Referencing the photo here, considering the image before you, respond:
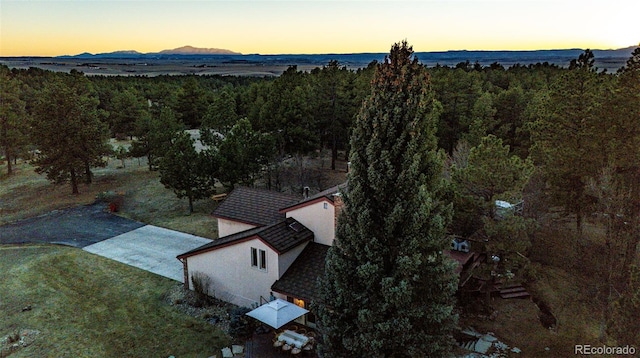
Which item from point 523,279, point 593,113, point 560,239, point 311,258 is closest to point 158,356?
point 311,258

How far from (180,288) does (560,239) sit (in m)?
19.5

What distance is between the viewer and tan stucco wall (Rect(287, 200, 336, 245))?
15.7 meters

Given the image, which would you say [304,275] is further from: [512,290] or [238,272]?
[512,290]

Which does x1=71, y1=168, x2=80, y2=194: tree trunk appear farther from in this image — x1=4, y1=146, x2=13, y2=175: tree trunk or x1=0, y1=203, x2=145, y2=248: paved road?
x1=4, y1=146, x2=13, y2=175: tree trunk

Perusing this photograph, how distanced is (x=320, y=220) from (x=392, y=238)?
640cm

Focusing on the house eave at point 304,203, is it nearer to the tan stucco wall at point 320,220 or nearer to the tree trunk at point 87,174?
the tan stucco wall at point 320,220

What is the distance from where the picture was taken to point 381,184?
9633 mm

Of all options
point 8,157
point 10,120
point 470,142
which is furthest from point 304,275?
point 8,157

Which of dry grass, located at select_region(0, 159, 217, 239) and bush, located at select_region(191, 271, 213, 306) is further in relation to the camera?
dry grass, located at select_region(0, 159, 217, 239)

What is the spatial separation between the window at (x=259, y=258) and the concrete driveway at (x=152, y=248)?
5084 mm

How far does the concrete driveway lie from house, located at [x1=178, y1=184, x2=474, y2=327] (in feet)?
9.97

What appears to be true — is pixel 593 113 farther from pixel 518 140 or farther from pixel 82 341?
pixel 82 341

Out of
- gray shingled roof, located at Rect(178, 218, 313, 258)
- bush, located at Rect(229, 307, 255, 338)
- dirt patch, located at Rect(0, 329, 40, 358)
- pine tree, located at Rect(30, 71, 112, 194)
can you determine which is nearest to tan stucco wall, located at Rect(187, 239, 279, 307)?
gray shingled roof, located at Rect(178, 218, 313, 258)

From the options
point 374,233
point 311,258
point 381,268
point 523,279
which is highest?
point 374,233
